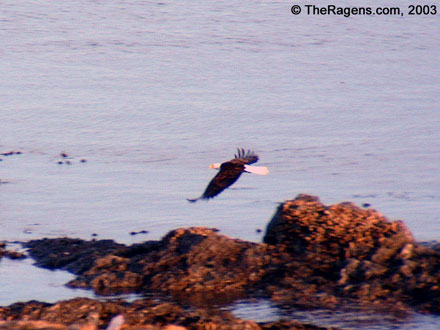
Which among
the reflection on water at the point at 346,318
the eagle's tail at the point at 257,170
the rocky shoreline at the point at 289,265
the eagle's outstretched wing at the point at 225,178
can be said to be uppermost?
the eagle's tail at the point at 257,170

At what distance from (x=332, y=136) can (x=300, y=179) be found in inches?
119

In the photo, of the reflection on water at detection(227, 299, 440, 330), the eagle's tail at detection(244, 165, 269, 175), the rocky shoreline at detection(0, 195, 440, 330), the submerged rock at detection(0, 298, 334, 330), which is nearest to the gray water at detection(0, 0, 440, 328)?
the rocky shoreline at detection(0, 195, 440, 330)

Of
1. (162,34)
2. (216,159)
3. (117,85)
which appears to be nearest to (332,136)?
(216,159)

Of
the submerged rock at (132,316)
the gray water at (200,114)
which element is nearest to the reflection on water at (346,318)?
the submerged rock at (132,316)

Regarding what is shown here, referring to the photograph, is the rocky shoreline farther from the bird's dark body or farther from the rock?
the bird's dark body

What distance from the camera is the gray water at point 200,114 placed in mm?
11859

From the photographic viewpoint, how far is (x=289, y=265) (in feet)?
29.3

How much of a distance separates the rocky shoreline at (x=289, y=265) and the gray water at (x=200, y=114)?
2.63 ft

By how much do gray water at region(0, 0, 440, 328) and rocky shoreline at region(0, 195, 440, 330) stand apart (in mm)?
801

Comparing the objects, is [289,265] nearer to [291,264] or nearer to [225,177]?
[291,264]

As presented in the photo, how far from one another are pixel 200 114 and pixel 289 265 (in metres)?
9.30

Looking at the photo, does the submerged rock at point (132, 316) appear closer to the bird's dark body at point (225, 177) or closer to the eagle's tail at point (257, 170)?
the eagle's tail at point (257, 170)

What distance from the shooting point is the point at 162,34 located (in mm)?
28312

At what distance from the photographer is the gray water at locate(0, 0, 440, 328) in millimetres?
11859
